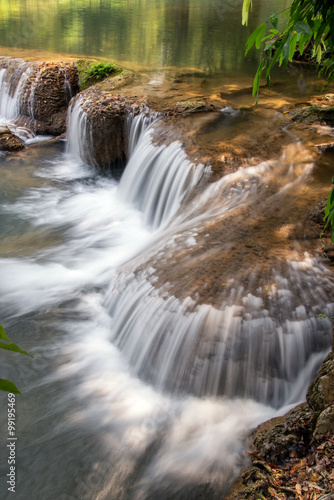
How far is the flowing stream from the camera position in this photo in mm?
3332

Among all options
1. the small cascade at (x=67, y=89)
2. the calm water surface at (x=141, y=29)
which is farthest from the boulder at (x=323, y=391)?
the small cascade at (x=67, y=89)

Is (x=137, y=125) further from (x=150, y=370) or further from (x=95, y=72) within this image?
(x=150, y=370)

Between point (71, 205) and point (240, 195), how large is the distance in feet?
11.2

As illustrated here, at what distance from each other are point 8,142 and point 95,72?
2686mm

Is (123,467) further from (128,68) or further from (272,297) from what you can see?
(128,68)

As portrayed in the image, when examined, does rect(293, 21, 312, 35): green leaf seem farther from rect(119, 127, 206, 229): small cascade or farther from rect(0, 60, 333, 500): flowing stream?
rect(119, 127, 206, 229): small cascade

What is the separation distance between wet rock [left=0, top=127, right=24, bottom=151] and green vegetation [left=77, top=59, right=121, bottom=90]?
2.12 metres

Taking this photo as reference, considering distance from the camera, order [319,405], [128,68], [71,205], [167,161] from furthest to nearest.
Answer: [128,68], [71,205], [167,161], [319,405]

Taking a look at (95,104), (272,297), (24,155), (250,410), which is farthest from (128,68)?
A: (250,410)

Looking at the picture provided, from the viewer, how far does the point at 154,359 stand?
4.07m

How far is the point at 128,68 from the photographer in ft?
34.6

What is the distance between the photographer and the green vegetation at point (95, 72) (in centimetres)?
999

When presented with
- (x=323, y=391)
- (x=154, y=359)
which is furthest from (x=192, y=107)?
(x=323, y=391)

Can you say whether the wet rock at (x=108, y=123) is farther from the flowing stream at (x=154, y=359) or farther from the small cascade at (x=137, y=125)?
the flowing stream at (x=154, y=359)
